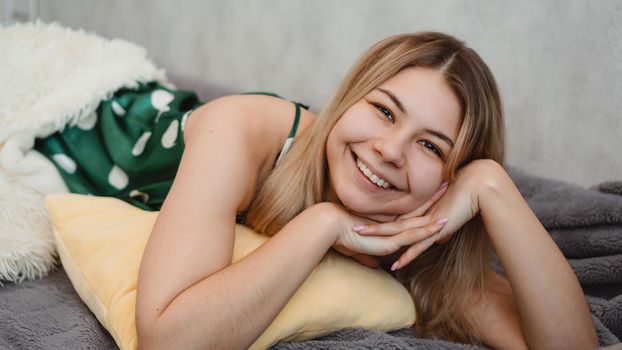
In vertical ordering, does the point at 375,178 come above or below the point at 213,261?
above

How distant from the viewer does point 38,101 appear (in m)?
1.41

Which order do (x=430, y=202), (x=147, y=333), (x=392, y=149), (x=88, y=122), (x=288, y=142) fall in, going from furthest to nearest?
1. (x=88, y=122)
2. (x=288, y=142)
3. (x=430, y=202)
4. (x=392, y=149)
5. (x=147, y=333)

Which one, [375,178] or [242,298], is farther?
[375,178]

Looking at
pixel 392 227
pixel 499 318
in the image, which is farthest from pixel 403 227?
pixel 499 318

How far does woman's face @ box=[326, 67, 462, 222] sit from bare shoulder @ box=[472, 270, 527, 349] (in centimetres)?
24

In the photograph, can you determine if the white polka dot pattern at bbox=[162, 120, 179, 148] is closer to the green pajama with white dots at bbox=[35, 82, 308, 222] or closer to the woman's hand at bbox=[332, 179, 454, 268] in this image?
the green pajama with white dots at bbox=[35, 82, 308, 222]

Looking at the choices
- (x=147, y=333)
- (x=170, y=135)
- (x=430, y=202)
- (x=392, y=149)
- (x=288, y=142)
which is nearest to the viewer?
(x=147, y=333)

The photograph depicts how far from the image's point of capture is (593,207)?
1.17 metres

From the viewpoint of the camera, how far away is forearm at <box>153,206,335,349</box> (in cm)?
87

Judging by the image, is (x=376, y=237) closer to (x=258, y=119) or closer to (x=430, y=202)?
(x=430, y=202)

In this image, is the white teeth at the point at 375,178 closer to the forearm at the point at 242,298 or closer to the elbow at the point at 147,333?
the forearm at the point at 242,298

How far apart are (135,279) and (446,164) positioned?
544 millimetres

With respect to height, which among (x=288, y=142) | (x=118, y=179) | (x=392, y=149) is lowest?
(x=118, y=179)

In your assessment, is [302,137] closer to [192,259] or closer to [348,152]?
[348,152]
